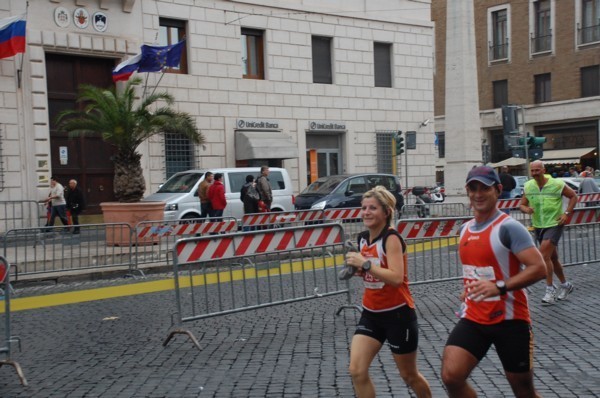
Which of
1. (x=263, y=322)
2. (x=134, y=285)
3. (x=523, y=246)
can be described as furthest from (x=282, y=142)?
(x=523, y=246)

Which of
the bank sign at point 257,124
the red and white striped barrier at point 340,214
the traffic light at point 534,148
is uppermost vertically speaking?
the bank sign at point 257,124

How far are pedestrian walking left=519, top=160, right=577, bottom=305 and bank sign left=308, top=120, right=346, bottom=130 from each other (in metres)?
18.6

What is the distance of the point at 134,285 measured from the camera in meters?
12.1

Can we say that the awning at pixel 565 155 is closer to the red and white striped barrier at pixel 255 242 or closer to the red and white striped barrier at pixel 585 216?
the red and white striped barrier at pixel 585 216

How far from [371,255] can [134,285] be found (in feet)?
26.4

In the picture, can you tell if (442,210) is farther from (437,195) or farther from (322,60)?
(322,60)

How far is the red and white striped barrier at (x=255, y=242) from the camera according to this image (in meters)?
7.80

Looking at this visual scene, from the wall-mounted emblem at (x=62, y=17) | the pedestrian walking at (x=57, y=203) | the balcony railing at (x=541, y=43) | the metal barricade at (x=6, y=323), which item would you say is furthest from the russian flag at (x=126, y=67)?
the balcony railing at (x=541, y=43)

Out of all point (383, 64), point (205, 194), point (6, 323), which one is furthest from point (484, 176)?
point (383, 64)

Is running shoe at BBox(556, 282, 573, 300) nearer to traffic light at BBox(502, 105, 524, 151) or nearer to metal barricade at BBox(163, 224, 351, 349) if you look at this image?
metal barricade at BBox(163, 224, 351, 349)

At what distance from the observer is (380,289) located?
470 cm

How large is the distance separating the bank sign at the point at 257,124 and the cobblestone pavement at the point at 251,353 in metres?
16.2

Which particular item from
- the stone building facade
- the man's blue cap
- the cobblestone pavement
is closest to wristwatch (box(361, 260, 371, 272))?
the man's blue cap

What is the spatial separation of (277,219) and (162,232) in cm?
239
